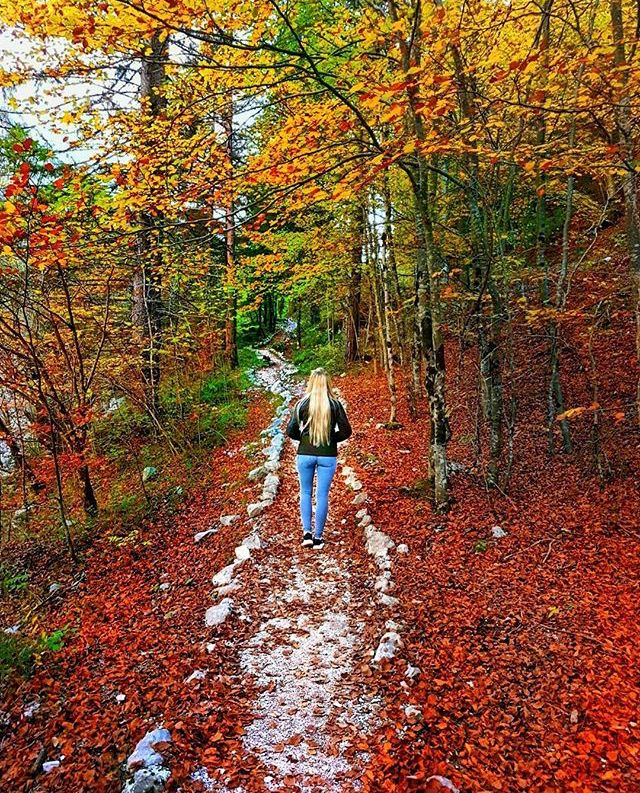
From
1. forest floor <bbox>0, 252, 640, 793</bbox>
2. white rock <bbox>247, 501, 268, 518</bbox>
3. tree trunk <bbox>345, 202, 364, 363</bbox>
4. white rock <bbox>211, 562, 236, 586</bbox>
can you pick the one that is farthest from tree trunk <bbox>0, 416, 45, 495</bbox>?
tree trunk <bbox>345, 202, 364, 363</bbox>

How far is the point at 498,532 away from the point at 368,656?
2549 millimetres

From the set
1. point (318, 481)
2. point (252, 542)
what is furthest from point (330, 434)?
point (252, 542)

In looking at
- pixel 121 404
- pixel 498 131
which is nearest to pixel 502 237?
pixel 498 131

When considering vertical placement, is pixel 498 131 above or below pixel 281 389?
above

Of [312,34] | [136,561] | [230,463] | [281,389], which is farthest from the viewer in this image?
[281,389]

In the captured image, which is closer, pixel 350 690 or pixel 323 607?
pixel 350 690

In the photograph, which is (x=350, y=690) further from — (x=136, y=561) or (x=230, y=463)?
(x=230, y=463)

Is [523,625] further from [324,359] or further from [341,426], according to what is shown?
[324,359]

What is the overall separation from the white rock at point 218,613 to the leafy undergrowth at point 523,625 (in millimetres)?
1784

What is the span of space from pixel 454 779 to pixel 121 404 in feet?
33.7

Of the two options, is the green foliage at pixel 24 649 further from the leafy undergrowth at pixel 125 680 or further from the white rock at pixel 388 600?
the white rock at pixel 388 600

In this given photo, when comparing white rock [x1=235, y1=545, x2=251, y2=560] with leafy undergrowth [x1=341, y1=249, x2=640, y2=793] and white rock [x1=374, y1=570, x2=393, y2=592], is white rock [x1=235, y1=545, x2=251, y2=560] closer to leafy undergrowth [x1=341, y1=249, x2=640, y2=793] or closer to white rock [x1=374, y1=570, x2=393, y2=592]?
white rock [x1=374, y1=570, x2=393, y2=592]

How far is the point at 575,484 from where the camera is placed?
6.66 meters

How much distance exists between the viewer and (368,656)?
407 centimetres
